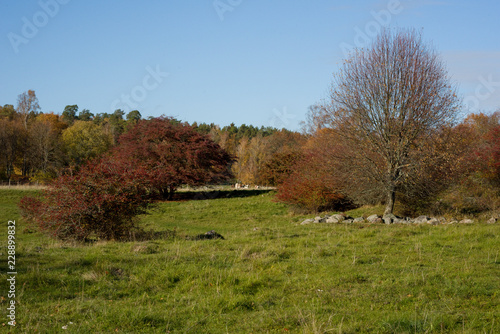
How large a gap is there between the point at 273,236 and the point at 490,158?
17807mm

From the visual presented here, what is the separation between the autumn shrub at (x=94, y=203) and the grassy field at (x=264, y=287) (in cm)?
235

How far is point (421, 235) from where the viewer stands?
1142cm

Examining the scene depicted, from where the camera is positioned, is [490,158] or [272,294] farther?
[490,158]

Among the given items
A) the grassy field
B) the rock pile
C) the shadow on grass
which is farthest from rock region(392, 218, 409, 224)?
the shadow on grass

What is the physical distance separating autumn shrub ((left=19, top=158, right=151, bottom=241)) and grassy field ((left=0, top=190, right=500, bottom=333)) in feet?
7.70

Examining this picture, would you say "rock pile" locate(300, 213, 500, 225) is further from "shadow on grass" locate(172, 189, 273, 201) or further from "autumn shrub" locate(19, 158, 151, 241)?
"shadow on grass" locate(172, 189, 273, 201)

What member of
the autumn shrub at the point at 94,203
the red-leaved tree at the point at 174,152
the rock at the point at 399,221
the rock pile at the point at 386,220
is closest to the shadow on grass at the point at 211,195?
the red-leaved tree at the point at 174,152

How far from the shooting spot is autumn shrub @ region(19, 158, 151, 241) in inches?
472

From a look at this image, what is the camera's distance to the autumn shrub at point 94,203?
11977mm

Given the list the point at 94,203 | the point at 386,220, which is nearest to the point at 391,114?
the point at 386,220

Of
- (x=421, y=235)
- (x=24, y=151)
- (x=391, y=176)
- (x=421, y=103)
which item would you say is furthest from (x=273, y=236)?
(x=24, y=151)

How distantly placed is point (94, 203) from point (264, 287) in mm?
7251

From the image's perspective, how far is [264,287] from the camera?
6668 millimetres

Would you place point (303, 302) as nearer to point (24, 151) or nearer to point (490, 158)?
point (490, 158)
